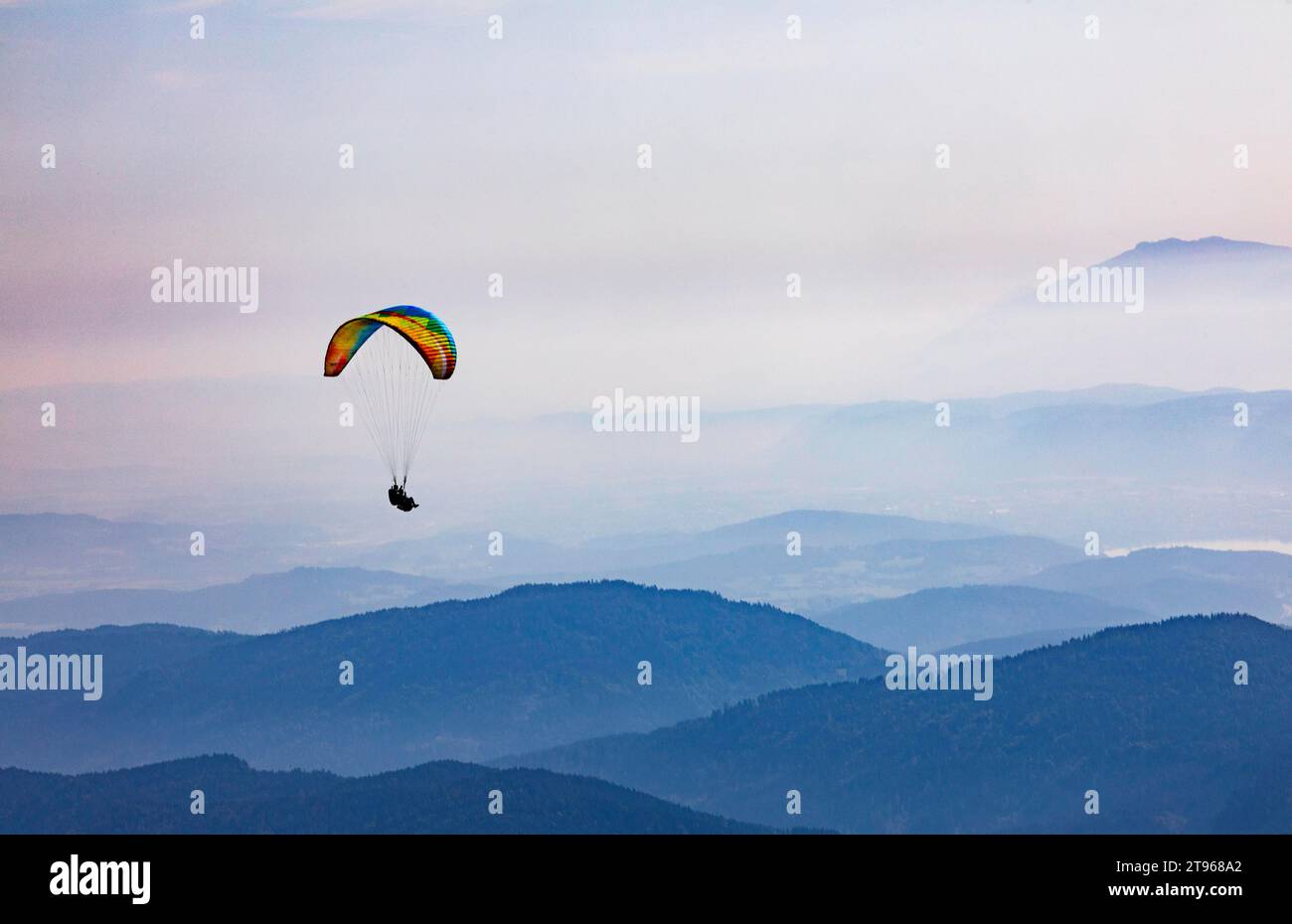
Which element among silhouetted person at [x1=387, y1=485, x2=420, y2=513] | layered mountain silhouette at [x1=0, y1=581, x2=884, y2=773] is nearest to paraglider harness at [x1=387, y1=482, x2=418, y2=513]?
silhouetted person at [x1=387, y1=485, x2=420, y2=513]

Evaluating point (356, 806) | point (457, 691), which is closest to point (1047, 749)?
point (356, 806)

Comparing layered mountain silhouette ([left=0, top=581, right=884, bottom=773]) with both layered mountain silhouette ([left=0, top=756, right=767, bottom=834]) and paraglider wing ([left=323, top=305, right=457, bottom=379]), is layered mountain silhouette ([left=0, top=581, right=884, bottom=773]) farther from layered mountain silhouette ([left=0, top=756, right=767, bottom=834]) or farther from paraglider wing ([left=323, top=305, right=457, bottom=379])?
paraglider wing ([left=323, top=305, right=457, bottom=379])

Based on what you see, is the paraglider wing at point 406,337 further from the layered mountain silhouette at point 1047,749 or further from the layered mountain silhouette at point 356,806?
the layered mountain silhouette at point 1047,749

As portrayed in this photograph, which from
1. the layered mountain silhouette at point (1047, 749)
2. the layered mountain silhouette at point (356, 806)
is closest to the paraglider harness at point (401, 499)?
the layered mountain silhouette at point (356, 806)
